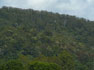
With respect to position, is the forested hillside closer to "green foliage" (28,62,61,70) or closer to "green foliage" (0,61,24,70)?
"green foliage" (28,62,61,70)

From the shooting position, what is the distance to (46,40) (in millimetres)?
66625

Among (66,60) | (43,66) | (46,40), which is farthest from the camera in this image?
(46,40)

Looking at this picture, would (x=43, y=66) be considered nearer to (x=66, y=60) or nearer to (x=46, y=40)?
(x=66, y=60)

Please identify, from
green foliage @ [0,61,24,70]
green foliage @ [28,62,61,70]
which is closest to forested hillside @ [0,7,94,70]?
green foliage @ [28,62,61,70]

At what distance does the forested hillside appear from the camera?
43469 millimetres

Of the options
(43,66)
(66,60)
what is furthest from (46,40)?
(43,66)

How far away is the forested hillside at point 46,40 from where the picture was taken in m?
43.5

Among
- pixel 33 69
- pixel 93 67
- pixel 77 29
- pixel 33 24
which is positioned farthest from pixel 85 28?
pixel 33 69

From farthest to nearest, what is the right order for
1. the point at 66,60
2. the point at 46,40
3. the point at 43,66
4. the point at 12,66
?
the point at 46,40 → the point at 66,60 → the point at 43,66 → the point at 12,66

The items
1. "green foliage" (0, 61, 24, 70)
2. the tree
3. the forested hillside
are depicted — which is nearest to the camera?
"green foliage" (0, 61, 24, 70)

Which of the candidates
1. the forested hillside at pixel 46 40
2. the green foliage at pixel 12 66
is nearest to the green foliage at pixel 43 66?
the forested hillside at pixel 46 40

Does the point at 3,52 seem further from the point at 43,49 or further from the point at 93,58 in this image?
the point at 93,58

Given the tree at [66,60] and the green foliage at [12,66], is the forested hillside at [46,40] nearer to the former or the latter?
the tree at [66,60]

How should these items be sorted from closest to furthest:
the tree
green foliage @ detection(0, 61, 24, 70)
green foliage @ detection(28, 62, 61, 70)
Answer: green foliage @ detection(0, 61, 24, 70)
green foliage @ detection(28, 62, 61, 70)
the tree
